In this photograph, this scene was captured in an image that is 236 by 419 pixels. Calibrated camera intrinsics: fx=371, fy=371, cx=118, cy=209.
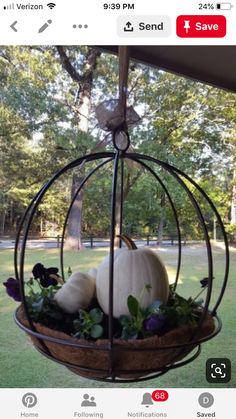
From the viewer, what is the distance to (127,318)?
32 centimetres

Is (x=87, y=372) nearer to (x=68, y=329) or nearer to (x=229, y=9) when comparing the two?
(x=68, y=329)

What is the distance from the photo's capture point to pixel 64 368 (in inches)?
51.9

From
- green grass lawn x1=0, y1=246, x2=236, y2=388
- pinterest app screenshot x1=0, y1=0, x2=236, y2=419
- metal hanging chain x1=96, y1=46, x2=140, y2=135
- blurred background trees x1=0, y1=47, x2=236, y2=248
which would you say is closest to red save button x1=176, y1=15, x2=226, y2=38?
pinterest app screenshot x1=0, y1=0, x2=236, y2=419

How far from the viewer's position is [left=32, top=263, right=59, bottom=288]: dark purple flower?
0.42m

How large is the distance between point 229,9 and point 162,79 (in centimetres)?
208

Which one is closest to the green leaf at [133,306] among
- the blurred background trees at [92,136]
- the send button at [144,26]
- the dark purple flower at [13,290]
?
the dark purple flower at [13,290]

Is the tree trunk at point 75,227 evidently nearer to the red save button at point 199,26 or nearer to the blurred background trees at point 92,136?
the blurred background trees at point 92,136

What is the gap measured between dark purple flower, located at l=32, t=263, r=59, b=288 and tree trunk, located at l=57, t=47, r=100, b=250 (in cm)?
136

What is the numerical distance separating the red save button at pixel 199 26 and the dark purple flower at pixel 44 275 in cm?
35

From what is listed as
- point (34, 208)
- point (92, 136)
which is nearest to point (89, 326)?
point (34, 208)

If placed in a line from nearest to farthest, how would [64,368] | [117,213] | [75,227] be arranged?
1. [117,213]
2. [64,368]
3. [75,227]

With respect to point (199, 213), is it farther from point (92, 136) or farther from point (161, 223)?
point (92, 136)

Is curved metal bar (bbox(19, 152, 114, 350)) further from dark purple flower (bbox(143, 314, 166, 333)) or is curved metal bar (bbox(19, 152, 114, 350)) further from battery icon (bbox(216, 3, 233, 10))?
battery icon (bbox(216, 3, 233, 10))

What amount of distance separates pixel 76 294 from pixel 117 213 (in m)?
0.77
